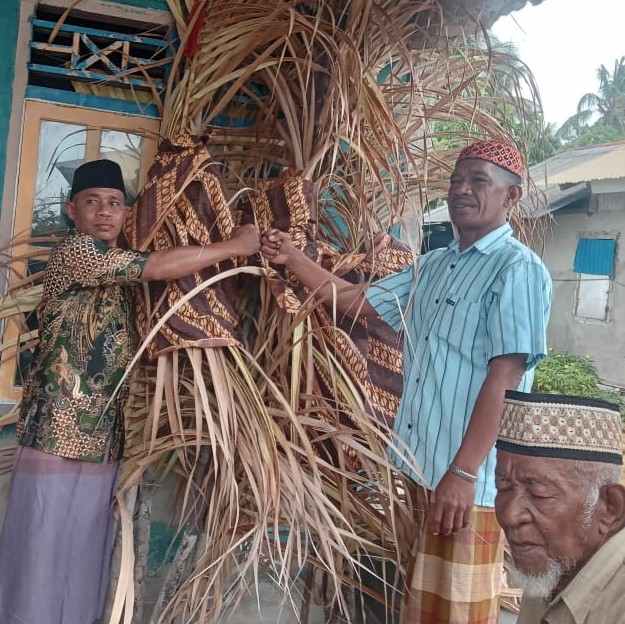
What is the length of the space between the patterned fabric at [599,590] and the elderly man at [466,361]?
1.75 ft

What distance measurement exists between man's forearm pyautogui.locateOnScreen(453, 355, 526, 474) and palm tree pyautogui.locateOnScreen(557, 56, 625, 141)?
230 centimetres

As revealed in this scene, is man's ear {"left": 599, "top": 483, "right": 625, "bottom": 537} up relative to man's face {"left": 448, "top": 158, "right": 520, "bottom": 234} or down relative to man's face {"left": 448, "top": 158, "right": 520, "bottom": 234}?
down

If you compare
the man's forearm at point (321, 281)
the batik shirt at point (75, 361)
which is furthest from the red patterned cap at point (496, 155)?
the batik shirt at point (75, 361)

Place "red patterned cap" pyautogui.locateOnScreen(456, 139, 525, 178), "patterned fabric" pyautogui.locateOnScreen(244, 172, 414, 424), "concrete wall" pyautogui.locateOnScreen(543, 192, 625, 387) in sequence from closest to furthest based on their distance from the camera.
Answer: "red patterned cap" pyautogui.locateOnScreen(456, 139, 525, 178)
"patterned fabric" pyautogui.locateOnScreen(244, 172, 414, 424)
"concrete wall" pyautogui.locateOnScreen(543, 192, 625, 387)

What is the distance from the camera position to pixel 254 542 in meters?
→ 1.61

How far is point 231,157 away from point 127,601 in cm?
114

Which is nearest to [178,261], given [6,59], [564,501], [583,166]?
[6,59]

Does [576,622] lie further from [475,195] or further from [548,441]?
[475,195]

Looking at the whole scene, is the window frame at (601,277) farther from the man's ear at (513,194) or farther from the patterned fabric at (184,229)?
the patterned fabric at (184,229)

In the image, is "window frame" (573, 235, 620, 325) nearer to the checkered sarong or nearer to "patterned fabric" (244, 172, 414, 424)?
"patterned fabric" (244, 172, 414, 424)

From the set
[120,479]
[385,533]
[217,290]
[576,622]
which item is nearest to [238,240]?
[217,290]

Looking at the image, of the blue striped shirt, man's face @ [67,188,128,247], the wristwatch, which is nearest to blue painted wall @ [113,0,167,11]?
man's face @ [67,188,128,247]

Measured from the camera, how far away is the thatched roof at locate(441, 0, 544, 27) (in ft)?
5.93

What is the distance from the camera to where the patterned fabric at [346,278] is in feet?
5.82
